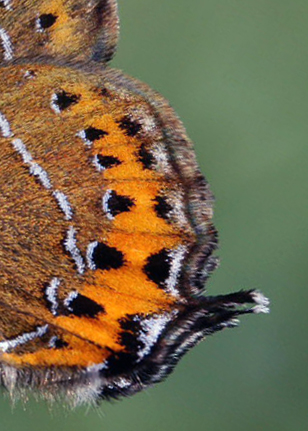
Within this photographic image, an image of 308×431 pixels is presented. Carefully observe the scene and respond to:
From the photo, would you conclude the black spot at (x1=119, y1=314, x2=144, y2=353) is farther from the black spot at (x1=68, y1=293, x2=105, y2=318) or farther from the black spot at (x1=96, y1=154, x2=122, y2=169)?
the black spot at (x1=96, y1=154, x2=122, y2=169)

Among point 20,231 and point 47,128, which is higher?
point 47,128

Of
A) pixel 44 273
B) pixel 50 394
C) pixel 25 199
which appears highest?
pixel 25 199

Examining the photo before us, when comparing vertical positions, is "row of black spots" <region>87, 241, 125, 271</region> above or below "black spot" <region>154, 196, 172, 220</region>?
below

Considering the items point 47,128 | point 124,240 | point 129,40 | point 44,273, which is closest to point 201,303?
point 124,240

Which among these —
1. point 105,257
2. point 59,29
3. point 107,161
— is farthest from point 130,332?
point 59,29

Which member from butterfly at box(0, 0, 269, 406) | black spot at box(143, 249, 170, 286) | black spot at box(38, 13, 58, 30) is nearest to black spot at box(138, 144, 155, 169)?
butterfly at box(0, 0, 269, 406)

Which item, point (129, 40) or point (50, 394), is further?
point (129, 40)

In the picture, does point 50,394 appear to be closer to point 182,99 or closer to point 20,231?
point 20,231
